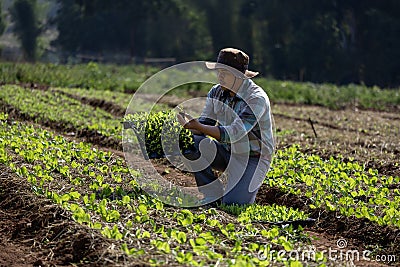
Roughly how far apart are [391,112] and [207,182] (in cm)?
1212

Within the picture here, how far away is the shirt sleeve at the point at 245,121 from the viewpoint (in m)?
5.89

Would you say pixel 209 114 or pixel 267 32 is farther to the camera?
pixel 267 32

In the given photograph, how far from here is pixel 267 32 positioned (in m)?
39.1

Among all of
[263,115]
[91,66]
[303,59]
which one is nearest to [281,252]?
[263,115]

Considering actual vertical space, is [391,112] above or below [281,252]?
below

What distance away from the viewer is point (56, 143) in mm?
7715

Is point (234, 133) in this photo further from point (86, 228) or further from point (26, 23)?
point (26, 23)

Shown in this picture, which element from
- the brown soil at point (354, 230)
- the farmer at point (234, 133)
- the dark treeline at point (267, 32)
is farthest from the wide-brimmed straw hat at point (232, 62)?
the dark treeline at point (267, 32)

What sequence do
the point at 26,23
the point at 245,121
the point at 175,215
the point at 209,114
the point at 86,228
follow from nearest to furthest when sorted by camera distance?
the point at 86,228 < the point at 175,215 < the point at 245,121 < the point at 209,114 < the point at 26,23

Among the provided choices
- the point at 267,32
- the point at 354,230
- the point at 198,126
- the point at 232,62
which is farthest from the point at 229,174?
the point at 267,32

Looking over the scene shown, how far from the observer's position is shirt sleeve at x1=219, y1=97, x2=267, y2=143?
5.89m

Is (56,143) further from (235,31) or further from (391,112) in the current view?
(235,31)

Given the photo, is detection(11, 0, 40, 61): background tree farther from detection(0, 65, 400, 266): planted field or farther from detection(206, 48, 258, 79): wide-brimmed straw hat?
detection(206, 48, 258, 79): wide-brimmed straw hat

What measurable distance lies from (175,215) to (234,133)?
111 centimetres
